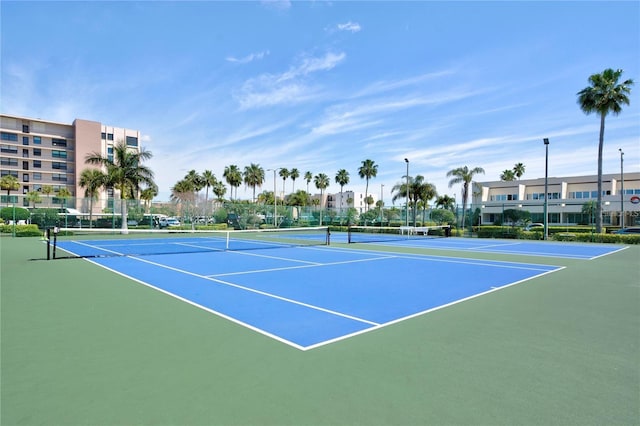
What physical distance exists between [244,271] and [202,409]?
7.62 meters

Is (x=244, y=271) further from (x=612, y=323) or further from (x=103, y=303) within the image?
(x=612, y=323)

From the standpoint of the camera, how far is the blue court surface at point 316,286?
551cm

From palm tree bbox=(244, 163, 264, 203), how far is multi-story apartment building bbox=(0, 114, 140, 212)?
21.4 metres

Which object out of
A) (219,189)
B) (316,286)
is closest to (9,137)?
(219,189)

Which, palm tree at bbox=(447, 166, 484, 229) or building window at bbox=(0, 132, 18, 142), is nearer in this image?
palm tree at bbox=(447, 166, 484, 229)

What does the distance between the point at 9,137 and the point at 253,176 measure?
42635mm

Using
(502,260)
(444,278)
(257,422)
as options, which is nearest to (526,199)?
(502,260)

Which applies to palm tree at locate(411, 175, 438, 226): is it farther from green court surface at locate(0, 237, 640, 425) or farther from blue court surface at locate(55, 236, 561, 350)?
green court surface at locate(0, 237, 640, 425)

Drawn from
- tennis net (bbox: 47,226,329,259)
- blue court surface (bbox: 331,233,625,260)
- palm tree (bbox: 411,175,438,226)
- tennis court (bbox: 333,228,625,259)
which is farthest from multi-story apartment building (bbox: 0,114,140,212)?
blue court surface (bbox: 331,233,625,260)

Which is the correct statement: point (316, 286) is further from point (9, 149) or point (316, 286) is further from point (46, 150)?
point (46, 150)

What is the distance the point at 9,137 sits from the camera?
6638 cm

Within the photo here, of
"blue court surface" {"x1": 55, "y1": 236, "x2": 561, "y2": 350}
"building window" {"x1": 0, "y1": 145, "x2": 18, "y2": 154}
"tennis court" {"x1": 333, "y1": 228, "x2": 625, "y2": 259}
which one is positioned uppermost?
"building window" {"x1": 0, "y1": 145, "x2": 18, "y2": 154}

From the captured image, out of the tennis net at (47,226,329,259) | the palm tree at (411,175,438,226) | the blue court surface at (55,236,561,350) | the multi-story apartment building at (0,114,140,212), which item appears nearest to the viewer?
the blue court surface at (55,236,561,350)

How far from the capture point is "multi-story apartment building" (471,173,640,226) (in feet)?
157
